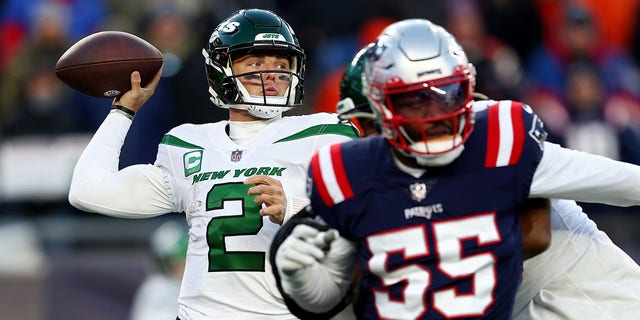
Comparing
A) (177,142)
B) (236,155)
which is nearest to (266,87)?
(236,155)

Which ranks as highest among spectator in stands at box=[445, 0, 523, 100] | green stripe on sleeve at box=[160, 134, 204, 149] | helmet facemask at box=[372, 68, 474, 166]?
helmet facemask at box=[372, 68, 474, 166]

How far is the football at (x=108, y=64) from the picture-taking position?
4.71m

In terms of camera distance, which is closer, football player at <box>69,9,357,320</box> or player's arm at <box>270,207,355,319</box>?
player's arm at <box>270,207,355,319</box>

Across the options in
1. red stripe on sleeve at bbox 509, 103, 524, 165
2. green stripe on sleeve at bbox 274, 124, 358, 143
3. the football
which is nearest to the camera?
red stripe on sleeve at bbox 509, 103, 524, 165

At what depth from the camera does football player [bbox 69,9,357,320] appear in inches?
173

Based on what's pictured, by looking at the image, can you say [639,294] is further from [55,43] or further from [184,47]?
[55,43]

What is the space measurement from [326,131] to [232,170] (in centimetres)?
36

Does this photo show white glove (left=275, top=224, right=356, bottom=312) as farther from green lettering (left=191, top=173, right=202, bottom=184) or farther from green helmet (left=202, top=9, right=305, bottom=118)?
green helmet (left=202, top=9, right=305, bottom=118)

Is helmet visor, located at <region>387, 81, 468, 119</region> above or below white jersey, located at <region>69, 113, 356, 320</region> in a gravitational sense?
above

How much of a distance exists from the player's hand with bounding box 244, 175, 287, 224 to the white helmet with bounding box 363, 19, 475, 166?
653 mm

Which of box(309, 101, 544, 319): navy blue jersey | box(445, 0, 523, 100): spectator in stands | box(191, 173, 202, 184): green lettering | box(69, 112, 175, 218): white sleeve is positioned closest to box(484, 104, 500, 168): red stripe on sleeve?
box(309, 101, 544, 319): navy blue jersey

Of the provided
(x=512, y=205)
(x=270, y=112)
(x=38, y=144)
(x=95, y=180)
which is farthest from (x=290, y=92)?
(x=38, y=144)

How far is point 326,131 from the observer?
4.52m

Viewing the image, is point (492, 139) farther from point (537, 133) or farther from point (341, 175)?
point (341, 175)
